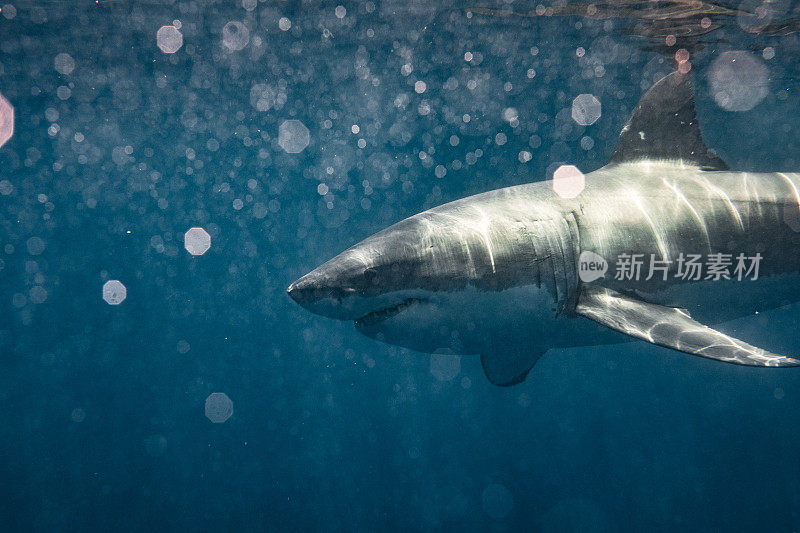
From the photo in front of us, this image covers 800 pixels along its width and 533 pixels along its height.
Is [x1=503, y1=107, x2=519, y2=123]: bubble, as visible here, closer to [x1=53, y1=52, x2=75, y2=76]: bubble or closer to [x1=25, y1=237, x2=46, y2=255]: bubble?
[x1=53, y1=52, x2=75, y2=76]: bubble

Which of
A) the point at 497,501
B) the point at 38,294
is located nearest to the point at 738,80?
the point at 497,501

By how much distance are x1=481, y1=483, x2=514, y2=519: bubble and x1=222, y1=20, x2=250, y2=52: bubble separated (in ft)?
58.3

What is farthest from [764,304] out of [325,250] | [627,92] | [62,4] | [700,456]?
[325,250]

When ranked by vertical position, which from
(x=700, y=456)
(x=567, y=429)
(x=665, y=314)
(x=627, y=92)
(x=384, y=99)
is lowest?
(x=700, y=456)

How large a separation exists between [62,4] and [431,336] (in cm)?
1184

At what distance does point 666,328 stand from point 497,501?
56.7ft

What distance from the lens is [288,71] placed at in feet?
48.7

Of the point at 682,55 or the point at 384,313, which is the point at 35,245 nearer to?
the point at 384,313

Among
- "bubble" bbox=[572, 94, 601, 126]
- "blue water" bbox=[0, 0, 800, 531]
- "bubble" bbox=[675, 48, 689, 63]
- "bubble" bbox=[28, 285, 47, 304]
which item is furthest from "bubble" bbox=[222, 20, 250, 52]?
"bubble" bbox=[28, 285, 47, 304]

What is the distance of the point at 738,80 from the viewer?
15711 millimetres

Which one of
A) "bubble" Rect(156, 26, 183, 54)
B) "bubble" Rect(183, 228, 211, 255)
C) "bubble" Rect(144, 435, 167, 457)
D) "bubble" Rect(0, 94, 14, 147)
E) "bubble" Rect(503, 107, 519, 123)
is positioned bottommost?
"bubble" Rect(144, 435, 167, 457)

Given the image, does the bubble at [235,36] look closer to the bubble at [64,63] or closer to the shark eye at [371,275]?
the bubble at [64,63]

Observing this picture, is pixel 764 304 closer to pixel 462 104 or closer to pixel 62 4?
pixel 62 4

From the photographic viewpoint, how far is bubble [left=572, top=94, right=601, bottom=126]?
58.0 feet
